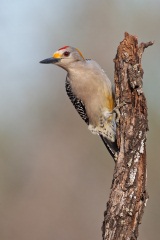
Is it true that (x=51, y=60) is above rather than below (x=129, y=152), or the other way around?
above

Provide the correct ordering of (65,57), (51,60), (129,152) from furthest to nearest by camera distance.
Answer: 1. (65,57)
2. (51,60)
3. (129,152)

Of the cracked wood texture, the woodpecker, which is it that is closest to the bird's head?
the woodpecker

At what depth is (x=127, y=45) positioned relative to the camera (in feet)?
24.5

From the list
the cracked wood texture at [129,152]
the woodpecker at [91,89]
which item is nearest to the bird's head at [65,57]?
the woodpecker at [91,89]

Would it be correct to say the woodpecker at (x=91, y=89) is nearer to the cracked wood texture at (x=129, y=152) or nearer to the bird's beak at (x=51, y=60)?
the bird's beak at (x=51, y=60)

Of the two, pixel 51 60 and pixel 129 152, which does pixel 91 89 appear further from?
pixel 129 152

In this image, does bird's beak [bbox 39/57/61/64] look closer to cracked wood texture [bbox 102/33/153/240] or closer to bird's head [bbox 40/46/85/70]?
bird's head [bbox 40/46/85/70]

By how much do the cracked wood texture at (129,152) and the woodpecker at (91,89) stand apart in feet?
3.24

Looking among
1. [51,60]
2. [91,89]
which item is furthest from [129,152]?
[51,60]

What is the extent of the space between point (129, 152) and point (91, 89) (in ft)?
5.01

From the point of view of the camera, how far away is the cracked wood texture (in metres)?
7.19

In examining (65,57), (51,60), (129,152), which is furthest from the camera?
(65,57)

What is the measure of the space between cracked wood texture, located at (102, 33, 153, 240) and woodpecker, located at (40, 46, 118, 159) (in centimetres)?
99

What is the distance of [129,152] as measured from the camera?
290 inches
